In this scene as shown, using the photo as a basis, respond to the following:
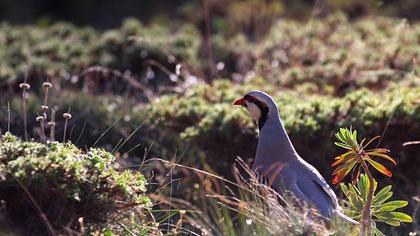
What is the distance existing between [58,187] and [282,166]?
62.9 inches

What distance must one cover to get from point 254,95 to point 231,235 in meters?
1.75

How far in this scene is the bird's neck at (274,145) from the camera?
19.9 ft

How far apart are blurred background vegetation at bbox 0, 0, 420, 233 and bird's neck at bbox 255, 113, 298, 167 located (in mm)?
635

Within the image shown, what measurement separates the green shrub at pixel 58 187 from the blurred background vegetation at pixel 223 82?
0.81 metres

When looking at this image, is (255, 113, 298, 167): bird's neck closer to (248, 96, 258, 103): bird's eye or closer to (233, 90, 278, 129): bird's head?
(233, 90, 278, 129): bird's head

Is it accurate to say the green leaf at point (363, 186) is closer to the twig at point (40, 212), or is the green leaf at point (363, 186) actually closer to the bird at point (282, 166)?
the bird at point (282, 166)

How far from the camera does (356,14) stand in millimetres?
15094

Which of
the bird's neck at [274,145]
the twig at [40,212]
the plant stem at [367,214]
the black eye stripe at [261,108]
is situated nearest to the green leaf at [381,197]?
the plant stem at [367,214]

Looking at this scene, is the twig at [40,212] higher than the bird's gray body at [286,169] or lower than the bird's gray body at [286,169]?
higher

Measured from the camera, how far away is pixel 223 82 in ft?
29.7

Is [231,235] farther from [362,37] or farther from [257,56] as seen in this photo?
[362,37]

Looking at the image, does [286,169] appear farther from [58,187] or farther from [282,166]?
[58,187]

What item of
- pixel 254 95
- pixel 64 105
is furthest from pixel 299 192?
pixel 64 105

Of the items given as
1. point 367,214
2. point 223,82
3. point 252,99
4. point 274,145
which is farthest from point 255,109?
point 223,82
